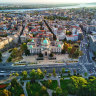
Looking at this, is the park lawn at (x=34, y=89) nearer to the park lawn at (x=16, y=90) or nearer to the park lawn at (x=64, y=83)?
the park lawn at (x=16, y=90)

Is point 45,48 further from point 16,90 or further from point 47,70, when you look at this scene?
point 16,90

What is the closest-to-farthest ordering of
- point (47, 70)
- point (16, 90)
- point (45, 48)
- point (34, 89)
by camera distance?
point (16, 90)
point (34, 89)
point (47, 70)
point (45, 48)

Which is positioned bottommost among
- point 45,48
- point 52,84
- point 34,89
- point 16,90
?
point 34,89

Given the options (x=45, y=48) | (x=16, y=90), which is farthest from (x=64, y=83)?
(x=45, y=48)

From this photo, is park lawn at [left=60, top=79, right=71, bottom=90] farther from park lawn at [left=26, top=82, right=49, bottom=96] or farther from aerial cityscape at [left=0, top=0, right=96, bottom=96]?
park lawn at [left=26, top=82, right=49, bottom=96]

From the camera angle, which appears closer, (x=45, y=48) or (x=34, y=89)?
(x=34, y=89)

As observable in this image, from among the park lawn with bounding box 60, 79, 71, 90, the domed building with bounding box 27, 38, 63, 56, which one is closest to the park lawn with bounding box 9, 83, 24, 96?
the park lawn with bounding box 60, 79, 71, 90

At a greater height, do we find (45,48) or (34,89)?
(45,48)

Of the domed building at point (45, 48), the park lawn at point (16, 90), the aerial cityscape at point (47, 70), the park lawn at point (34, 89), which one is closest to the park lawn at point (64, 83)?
the aerial cityscape at point (47, 70)
